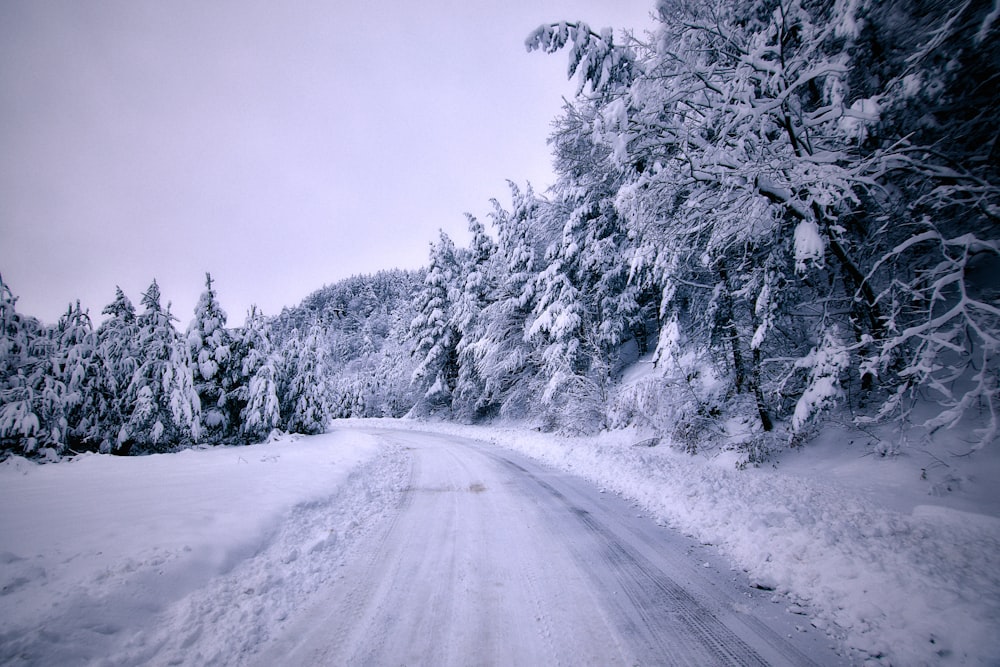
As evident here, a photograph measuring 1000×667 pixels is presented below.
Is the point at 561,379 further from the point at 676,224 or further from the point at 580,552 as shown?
the point at 580,552

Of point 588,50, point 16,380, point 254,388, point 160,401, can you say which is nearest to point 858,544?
point 588,50

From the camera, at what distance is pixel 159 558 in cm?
386

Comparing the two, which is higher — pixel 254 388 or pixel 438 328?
pixel 438 328

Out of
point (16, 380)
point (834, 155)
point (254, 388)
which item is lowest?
point (254, 388)

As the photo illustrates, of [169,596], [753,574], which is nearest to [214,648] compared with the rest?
[169,596]

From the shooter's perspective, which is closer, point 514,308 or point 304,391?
point 304,391

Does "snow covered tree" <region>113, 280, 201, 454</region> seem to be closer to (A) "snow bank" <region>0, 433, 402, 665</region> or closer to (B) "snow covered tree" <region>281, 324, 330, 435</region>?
(A) "snow bank" <region>0, 433, 402, 665</region>

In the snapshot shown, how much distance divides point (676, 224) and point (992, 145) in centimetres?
372

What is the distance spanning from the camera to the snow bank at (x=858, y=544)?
2.67 m

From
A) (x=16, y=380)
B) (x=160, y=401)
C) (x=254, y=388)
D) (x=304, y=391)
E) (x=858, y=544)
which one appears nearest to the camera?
(x=858, y=544)

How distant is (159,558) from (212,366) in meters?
12.6

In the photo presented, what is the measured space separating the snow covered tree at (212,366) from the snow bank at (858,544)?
15231mm

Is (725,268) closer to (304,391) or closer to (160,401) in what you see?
(160,401)

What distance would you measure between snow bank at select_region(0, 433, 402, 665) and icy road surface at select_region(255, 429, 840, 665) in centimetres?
54
